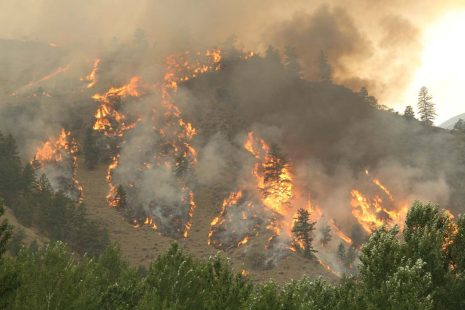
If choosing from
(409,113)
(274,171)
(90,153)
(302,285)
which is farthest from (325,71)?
(302,285)

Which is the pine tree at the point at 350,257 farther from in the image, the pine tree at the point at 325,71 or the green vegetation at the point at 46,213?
the pine tree at the point at 325,71

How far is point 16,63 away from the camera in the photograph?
6452 inches

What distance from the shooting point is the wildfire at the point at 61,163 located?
358 ft

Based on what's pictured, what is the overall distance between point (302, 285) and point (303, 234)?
214 feet

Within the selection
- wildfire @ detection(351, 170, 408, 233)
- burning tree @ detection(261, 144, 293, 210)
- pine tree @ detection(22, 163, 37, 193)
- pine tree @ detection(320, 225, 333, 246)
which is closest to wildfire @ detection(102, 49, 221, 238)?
burning tree @ detection(261, 144, 293, 210)

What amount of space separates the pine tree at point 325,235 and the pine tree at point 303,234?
148 inches

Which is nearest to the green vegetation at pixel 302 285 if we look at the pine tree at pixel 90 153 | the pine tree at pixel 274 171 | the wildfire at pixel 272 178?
the wildfire at pixel 272 178

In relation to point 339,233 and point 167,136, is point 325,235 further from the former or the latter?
point 167,136

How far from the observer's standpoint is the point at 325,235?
101312 millimetres

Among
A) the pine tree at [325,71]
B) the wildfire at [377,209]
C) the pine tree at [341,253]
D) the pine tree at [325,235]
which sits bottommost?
the pine tree at [341,253]

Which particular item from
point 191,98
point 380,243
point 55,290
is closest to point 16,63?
point 191,98

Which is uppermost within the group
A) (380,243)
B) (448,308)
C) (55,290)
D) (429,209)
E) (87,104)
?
(87,104)

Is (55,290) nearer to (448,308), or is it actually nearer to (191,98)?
(448,308)

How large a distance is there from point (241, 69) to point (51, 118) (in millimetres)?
73740
